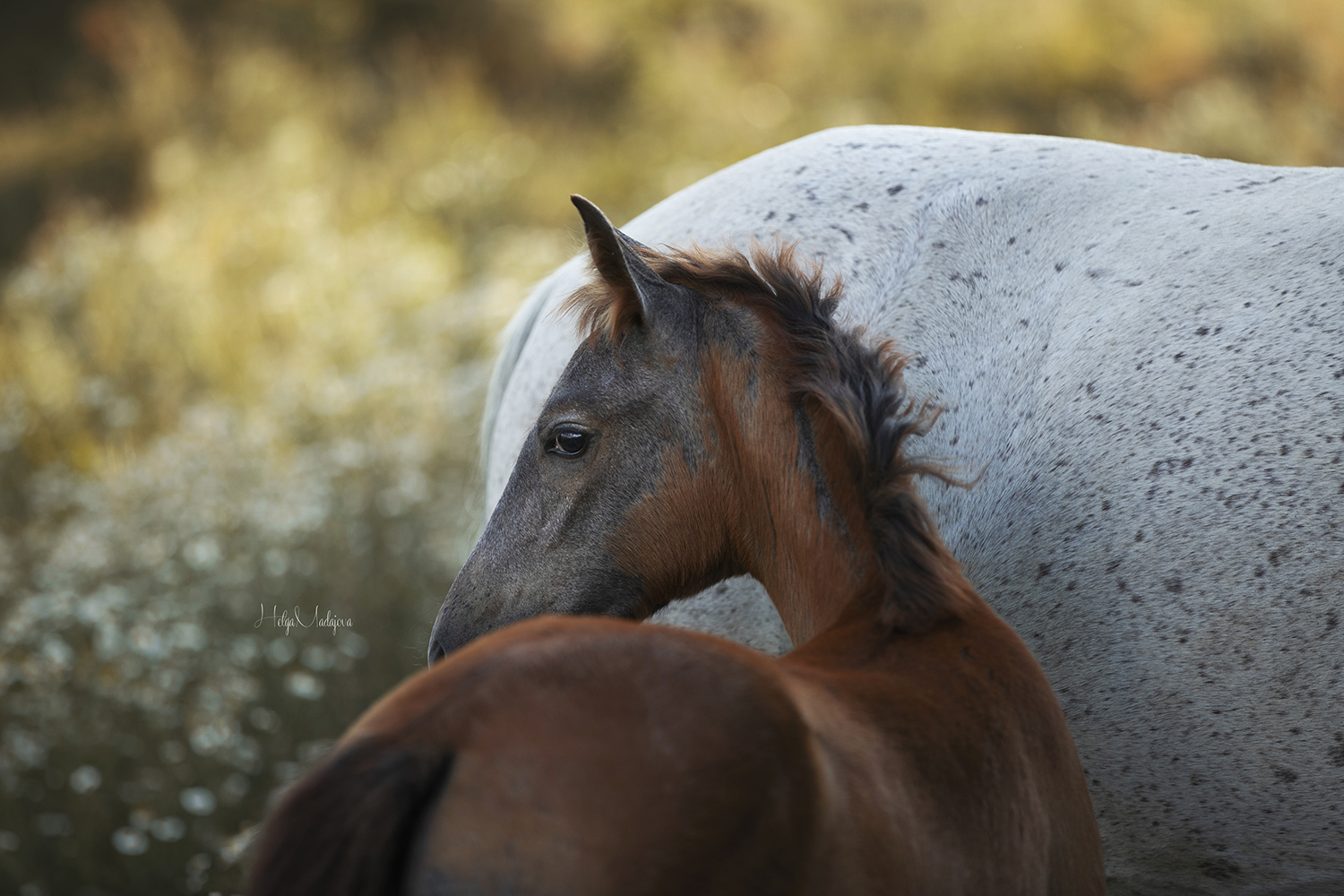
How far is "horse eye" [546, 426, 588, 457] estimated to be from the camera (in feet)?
6.61

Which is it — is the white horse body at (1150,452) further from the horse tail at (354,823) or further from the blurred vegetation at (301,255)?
the horse tail at (354,823)

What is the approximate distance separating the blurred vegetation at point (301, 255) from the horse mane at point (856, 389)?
793 millimetres

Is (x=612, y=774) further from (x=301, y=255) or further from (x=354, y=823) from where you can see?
(x=301, y=255)

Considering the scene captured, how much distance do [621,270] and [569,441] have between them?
0.37 meters

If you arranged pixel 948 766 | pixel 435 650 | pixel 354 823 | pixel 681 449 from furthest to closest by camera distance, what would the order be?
1. pixel 435 650
2. pixel 681 449
3. pixel 948 766
4. pixel 354 823

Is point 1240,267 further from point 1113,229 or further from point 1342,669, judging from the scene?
point 1342,669

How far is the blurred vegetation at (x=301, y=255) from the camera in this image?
393 cm

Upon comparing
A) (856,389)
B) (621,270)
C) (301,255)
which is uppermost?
(301,255)

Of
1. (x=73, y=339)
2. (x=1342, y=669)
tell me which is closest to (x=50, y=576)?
(x=73, y=339)

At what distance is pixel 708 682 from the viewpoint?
109cm

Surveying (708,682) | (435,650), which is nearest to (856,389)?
(708,682)

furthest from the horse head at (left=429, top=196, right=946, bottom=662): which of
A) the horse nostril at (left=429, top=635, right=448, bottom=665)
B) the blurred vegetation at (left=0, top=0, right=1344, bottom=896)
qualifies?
the blurred vegetation at (left=0, top=0, right=1344, bottom=896)

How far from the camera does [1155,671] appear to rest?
194cm

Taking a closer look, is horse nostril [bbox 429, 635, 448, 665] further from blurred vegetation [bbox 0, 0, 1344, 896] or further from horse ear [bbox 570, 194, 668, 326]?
blurred vegetation [bbox 0, 0, 1344, 896]
